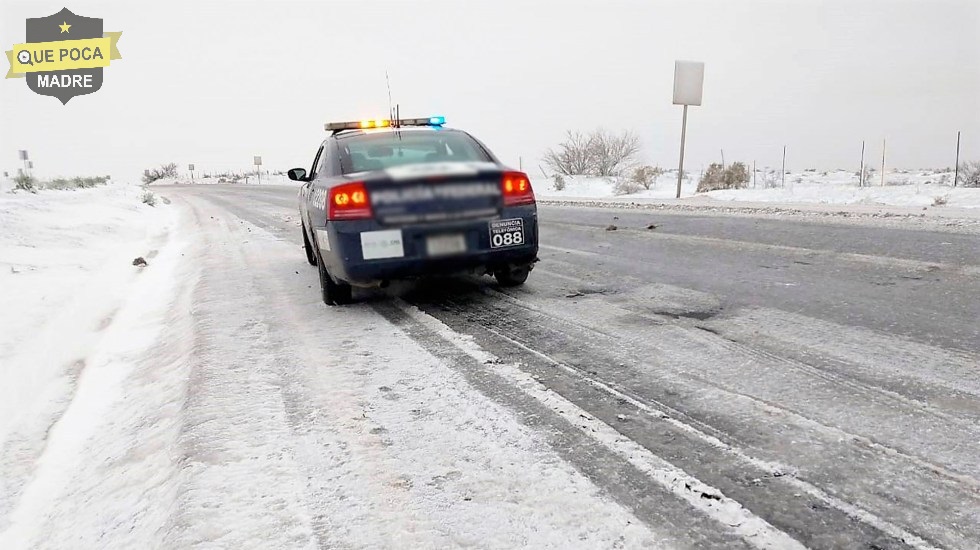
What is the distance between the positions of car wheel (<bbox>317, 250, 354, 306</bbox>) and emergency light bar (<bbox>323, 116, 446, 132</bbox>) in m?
1.00

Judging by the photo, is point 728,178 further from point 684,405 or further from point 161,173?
point 161,173

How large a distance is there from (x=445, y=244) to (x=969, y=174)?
2121cm

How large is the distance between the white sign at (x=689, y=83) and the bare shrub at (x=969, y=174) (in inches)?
334

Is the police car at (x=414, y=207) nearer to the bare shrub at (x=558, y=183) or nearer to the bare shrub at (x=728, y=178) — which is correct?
the bare shrub at (x=728, y=178)

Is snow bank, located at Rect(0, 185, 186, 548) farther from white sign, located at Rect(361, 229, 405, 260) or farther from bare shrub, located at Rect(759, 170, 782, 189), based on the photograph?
bare shrub, located at Rect(759, 170, 782, 189)

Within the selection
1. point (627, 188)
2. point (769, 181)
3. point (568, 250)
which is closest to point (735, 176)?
point (627, 188)

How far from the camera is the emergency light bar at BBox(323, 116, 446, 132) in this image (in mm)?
4023

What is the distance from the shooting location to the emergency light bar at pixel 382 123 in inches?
158

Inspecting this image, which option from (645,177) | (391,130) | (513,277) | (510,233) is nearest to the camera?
(510,233)

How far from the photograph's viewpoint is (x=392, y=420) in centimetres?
232

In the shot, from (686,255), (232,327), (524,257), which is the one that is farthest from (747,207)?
(232,327)

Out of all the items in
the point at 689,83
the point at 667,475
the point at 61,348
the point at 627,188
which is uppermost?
the point at 689,83

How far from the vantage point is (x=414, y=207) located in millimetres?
1607

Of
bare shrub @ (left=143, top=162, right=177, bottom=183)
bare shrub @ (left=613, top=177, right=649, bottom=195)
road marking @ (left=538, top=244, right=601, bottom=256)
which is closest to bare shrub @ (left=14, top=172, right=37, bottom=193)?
road marking @ (left=538, top=244, right=601, bottom=256)
